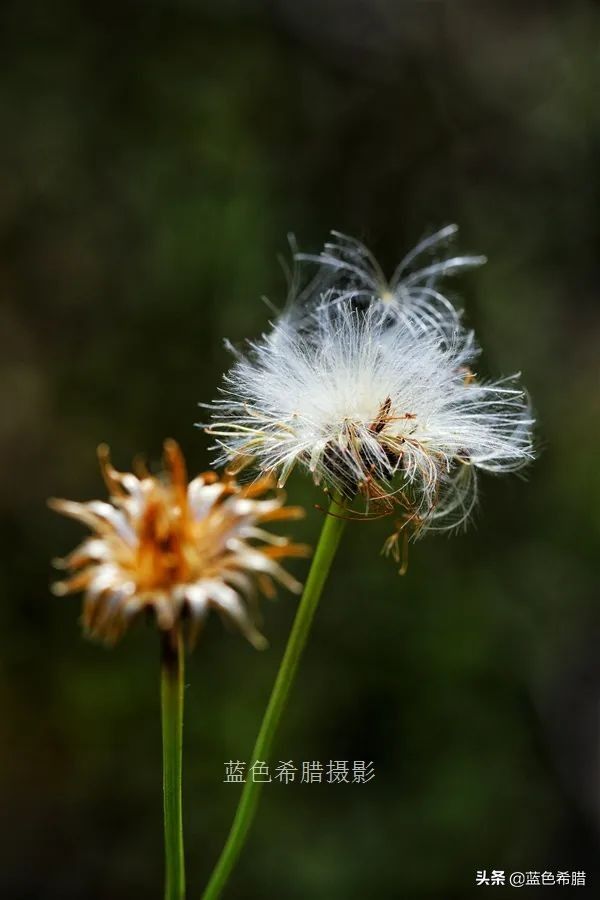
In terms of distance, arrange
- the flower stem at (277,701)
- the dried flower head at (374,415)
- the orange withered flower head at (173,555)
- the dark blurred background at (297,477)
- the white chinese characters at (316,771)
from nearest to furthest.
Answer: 1. the orange withered flower head at (173,555)
2. the flower stem at (277,701)
3. the dried flower head at (374,415)
4. the white chinese characters at (316,771)
5. the dark blurred background at (297,477)

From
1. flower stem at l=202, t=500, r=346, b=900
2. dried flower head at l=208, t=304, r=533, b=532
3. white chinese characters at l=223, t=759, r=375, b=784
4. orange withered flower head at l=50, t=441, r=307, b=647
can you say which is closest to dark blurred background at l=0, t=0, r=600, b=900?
white chinese characters at l=223, t=759, r=375, b=784

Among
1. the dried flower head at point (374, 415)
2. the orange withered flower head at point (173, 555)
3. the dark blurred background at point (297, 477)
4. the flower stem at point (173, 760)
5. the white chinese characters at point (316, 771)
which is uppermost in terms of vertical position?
the dark blurred background at point (297, 477)

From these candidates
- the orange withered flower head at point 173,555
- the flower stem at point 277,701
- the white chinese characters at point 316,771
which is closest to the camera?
the orange withered flower head at point 173,555

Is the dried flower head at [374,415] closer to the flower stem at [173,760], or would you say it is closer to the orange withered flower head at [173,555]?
the orange withered flower head at [173,555]

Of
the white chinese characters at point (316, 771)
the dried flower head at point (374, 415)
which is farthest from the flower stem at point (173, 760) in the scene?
the white chinese characters at point (316, 771)

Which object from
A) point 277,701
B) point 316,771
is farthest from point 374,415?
point 316,771

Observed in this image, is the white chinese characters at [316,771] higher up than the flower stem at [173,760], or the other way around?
the white chinese characters at [316,771]

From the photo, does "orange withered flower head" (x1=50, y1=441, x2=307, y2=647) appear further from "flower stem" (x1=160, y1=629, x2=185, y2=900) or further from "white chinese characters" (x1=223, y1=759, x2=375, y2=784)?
"white chinese characters" (x1=223, y1=759, x2=375, y2=784)
